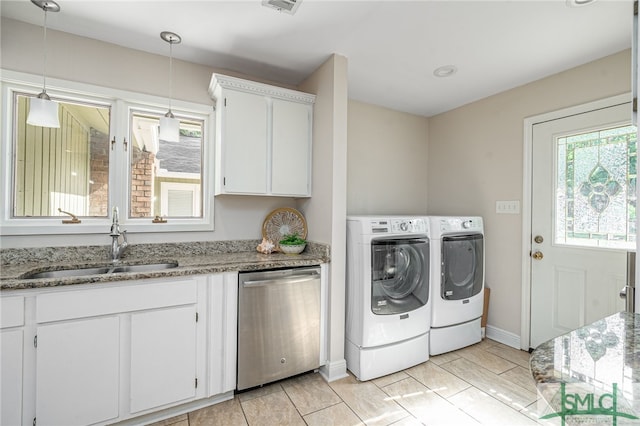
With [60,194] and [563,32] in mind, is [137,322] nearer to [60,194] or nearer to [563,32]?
[60,194]

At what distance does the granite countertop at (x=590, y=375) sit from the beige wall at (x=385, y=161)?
8.06ft

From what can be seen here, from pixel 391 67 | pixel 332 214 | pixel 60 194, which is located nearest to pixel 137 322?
pixel 60 194

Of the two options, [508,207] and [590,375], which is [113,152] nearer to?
→ [590,375]

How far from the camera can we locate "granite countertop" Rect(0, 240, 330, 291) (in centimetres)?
154

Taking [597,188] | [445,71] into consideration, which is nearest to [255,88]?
[445,71]

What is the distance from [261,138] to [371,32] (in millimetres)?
1090

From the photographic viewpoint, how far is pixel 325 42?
2.08 metres

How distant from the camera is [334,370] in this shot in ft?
7.22

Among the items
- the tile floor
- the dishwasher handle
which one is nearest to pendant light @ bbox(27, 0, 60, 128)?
the dishwasher handle

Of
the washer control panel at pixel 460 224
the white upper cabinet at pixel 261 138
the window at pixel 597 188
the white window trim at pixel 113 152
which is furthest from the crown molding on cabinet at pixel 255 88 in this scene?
the window at pixel 597 188

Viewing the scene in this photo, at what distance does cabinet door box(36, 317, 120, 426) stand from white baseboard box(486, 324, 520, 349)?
10.2 ft

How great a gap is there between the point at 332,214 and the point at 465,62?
5.31 ft

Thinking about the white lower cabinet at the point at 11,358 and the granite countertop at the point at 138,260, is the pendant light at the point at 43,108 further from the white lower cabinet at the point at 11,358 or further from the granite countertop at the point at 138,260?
the white lower cabinet at the point at 11,358

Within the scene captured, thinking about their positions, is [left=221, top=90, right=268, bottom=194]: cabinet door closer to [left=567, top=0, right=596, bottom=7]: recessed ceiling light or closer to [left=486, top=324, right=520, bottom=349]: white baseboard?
[left=567, top=0, right=596, bottom=7]: recessed ceiling light
